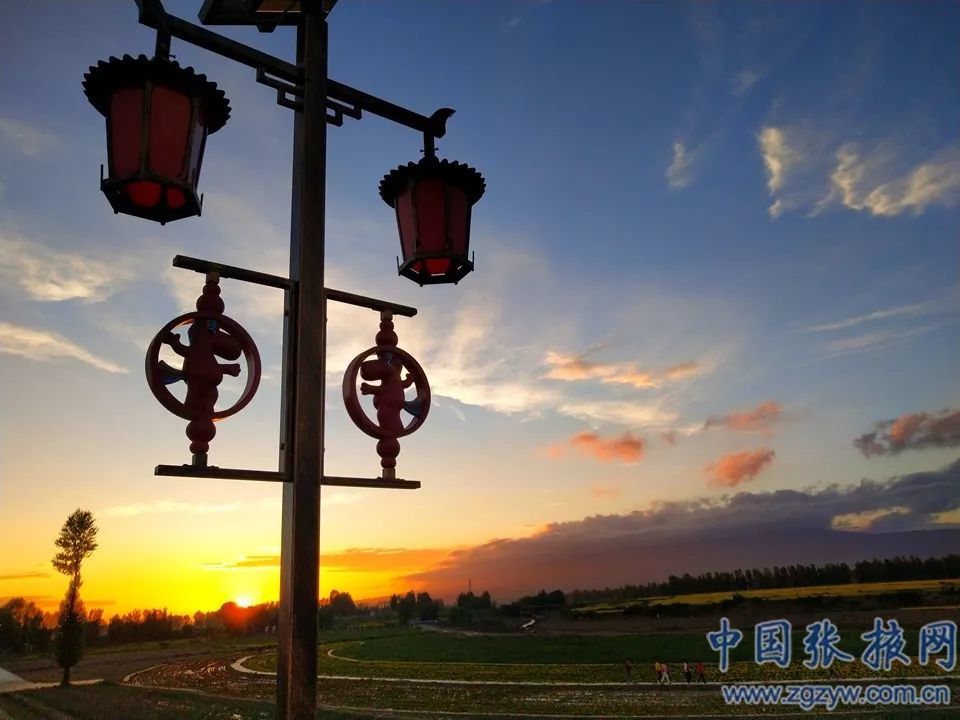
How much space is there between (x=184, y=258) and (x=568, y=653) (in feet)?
177

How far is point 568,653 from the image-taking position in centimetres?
5134

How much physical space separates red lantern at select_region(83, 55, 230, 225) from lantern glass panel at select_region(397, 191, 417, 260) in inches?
41.9

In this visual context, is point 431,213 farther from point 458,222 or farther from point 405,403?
point 405,403

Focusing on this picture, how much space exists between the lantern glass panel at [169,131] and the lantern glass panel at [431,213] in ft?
3.89

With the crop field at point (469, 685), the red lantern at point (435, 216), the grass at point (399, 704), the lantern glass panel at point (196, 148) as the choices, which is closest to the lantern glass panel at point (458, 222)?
the red lantern at point (435, 216)

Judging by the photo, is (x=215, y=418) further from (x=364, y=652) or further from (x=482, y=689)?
(x=364, y=652)

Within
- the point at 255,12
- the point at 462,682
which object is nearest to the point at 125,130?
the point at 255,12

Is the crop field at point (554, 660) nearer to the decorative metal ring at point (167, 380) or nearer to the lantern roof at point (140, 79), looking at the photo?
the decorative metal ring at point (167, 380)

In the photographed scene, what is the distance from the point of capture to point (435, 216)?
3684 millimetres

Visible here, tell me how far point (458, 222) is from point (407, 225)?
28cm

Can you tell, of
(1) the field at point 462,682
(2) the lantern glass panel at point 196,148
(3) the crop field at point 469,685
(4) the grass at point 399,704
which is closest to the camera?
(2) the lantern glass panel at point 196,148

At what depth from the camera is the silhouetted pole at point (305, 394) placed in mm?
2551

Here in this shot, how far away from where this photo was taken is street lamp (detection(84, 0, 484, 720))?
2.64m

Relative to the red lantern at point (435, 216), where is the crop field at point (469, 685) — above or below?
below
